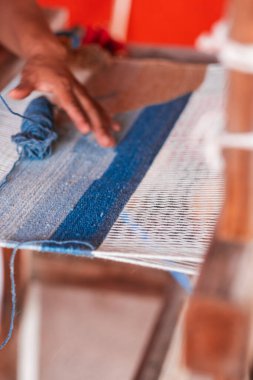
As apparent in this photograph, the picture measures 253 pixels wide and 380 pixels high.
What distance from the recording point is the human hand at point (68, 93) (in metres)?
1.38

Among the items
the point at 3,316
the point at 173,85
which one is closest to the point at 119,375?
the point at 3,316

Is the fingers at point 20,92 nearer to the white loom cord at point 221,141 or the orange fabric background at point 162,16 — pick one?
the white loom cord at point 221,141

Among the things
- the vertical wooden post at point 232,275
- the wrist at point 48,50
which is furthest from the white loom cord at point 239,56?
the wrist at point 48,50

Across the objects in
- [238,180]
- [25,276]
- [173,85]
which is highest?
[238,180]

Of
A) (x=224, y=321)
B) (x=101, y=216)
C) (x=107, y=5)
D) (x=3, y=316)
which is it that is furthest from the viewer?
(x=107, y=5)

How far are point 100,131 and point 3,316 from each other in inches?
19.8

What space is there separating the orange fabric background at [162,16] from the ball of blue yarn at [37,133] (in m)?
1.94

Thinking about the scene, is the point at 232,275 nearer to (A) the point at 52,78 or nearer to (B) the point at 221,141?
(B) the point at 221,141

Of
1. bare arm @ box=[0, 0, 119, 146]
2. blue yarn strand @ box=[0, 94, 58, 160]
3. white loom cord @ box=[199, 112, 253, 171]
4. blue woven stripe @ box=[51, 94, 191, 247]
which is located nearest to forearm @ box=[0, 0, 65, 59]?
bare arm @ box=[0, 0, 119, 146]

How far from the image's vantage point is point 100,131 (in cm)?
142

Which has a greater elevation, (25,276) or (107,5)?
(107,5)

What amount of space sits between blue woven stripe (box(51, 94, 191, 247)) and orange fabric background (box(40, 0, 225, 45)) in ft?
5.85

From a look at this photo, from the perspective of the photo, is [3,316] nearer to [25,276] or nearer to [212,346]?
[25,276]

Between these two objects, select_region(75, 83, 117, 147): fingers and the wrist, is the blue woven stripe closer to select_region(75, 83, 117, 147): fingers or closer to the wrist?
select_region(75, 83, 117, 147): fingers
